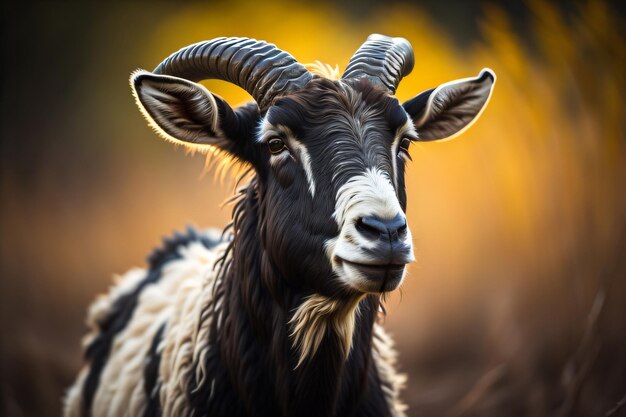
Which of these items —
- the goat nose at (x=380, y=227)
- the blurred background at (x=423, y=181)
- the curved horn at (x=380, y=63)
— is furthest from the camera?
the blurred background at (x=423, y=181)

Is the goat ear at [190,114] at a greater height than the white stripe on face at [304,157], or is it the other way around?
the goat ear at [190,114]

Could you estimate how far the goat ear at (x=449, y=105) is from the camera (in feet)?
13.8

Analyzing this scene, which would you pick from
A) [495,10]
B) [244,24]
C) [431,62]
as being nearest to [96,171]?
[244,24]

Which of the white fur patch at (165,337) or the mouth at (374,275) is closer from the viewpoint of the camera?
the mouth at (374,275)

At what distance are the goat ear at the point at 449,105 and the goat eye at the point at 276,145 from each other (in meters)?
0.98

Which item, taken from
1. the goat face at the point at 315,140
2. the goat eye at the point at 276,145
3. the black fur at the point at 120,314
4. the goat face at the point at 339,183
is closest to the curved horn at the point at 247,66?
the goat face at the point at 315,140

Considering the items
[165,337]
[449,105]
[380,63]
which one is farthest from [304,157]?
[165,337]

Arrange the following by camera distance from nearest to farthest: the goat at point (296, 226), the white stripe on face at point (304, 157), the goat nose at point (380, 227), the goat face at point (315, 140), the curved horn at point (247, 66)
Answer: the goat nose at point (380, 227) → the goat face at point (315, 140) → the goat at point (296, 226) → the white stripe on face at point (304, 157) → the curved horn at point (247, 66)

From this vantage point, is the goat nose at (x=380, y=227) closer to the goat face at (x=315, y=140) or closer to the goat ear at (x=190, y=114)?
the goat face at (x=315, y=140)

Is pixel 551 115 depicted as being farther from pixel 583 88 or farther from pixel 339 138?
pixel 339 138

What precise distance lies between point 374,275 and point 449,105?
1.67 m

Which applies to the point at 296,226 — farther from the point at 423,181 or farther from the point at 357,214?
the point at 423,181

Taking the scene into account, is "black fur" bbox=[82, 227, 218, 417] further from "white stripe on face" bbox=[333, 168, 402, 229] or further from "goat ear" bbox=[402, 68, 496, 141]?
"white stripe on face" bbox=[333, 168, 402, 229]

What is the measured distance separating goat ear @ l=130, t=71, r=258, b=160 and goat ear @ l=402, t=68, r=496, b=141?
1093 mm
